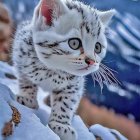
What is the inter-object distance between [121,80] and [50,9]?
0.29 metres

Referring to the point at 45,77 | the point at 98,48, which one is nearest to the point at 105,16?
the point at 98,48

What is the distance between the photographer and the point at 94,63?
85 cm

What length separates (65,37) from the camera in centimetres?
85

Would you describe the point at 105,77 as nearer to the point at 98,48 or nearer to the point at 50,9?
the point at 98,48

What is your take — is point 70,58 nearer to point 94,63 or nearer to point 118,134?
point 94,63

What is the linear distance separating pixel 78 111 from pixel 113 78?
0.15 m

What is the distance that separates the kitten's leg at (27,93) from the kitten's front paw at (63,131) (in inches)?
3.9

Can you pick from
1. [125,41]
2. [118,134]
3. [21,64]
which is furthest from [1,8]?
[118,134]

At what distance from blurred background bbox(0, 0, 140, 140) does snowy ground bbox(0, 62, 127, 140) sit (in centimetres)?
3

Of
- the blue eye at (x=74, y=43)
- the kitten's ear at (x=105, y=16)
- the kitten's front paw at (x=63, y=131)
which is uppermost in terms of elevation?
the kitten's ear at (x=105, y=16)

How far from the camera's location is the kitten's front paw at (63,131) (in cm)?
92

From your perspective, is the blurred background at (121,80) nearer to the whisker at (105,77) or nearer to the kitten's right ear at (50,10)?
the whisker at (105,77)

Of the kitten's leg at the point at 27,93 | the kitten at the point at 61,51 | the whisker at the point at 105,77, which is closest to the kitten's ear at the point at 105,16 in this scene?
the kitten at the point at 61,51

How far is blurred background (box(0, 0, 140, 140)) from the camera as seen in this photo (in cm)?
104
